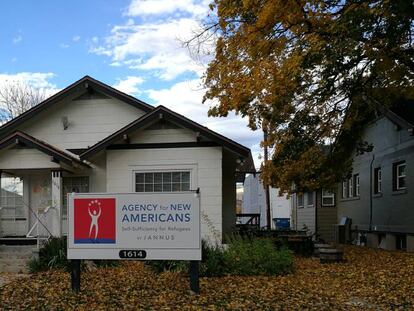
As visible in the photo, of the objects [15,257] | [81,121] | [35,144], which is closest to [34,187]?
[35,144]

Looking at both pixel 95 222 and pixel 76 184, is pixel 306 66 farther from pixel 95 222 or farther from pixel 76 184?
pixel 76 184

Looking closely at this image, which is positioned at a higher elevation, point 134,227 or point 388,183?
point 388,183

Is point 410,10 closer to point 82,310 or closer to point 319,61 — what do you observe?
point 319,61

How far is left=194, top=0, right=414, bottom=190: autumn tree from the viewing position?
12211mm

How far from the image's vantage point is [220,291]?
9.62 metres

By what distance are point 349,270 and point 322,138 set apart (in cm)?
661

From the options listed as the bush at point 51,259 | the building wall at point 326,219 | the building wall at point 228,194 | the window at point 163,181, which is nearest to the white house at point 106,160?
the window at point 163,181

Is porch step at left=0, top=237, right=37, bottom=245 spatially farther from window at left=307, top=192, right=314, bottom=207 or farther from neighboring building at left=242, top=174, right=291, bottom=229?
neighboring building at left=242, top=174, right=291, bottom=229

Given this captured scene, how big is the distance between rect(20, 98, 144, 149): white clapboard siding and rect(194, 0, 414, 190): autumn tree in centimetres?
433

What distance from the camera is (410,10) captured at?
33.4 ft

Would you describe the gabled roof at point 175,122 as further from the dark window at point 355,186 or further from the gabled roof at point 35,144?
the dark window at point 355,186

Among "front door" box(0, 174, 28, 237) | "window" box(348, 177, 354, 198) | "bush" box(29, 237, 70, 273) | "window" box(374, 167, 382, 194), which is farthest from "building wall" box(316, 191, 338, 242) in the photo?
"bush" box(29, 237, 70, 273)

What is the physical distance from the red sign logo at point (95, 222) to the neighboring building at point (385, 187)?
1293 centimetres

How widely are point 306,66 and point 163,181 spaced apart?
5.88 metres
